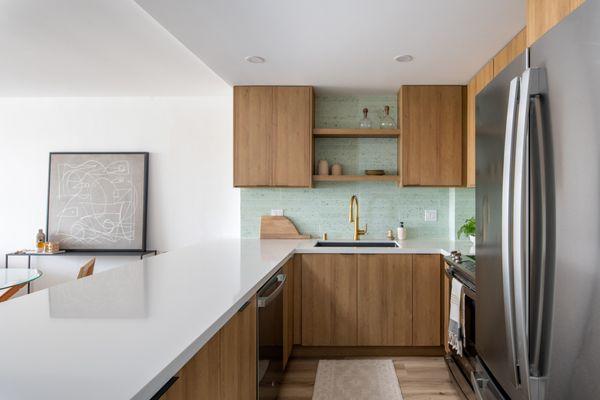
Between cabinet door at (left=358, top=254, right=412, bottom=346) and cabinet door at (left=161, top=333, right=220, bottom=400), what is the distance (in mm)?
1910

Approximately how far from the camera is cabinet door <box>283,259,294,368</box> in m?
2.48

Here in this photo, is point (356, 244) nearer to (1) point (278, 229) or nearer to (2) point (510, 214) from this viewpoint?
(1) point (278, 229)

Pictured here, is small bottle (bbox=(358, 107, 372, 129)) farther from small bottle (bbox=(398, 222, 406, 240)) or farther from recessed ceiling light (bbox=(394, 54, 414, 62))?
small bottle (bbox=(398, 222, 406, 240))

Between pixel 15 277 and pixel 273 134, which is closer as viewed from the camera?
pixel 15 277

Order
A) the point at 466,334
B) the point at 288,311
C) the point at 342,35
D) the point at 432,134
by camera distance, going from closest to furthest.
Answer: the point at 466,334 → the point at 342,35 → the point at 288,311 → the point at 432,134

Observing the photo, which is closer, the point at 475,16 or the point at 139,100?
the point at 475,16

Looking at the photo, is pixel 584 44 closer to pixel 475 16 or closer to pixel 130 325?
pixel 130 325

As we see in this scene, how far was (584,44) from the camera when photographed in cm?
76

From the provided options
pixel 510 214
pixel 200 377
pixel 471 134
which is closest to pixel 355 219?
pixel 471 134

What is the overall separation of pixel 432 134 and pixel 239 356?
2.57 metres

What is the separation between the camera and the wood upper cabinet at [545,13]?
1081 millimetres

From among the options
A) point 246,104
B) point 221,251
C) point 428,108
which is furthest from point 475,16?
point 221,251

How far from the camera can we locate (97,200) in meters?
4.21

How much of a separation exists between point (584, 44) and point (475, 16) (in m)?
1.57
